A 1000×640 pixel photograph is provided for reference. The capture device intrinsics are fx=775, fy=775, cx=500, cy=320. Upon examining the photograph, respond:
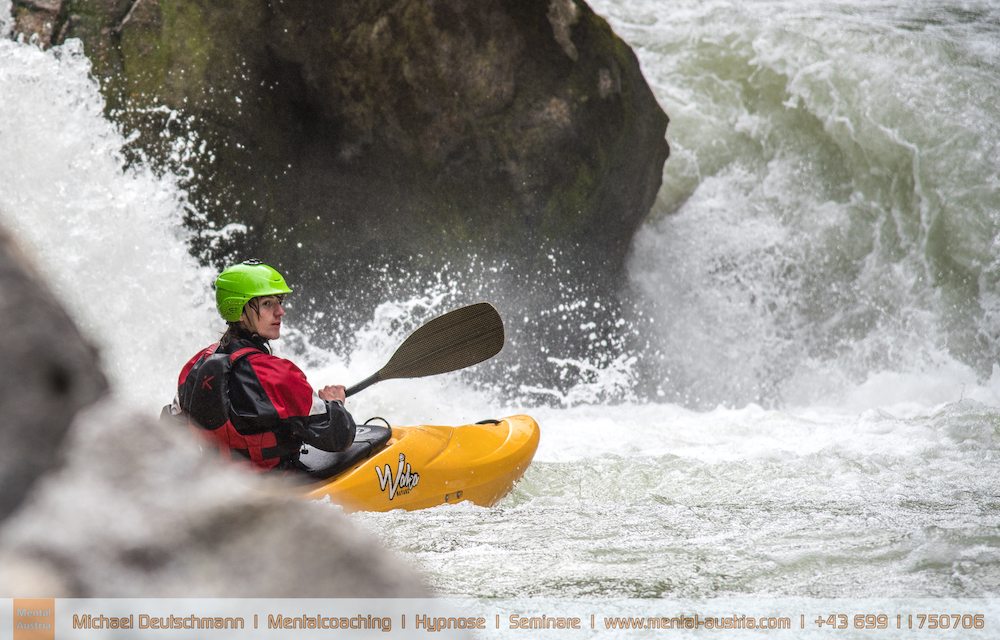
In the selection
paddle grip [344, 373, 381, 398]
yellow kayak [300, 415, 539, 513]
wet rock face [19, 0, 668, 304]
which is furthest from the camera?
wet rock face [19, 0, 668, 304]

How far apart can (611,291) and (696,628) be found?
4.57 m

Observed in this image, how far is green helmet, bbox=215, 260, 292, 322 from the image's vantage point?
2676 mm

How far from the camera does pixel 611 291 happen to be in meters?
6.41

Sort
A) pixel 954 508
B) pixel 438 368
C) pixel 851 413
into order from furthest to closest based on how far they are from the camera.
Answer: pixel 851 413 → pixel 438 368 → pixel 954 508

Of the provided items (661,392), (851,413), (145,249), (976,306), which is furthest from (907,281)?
(145,249)

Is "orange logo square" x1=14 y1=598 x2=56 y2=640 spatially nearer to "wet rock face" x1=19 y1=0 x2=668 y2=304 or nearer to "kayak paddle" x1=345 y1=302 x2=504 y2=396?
"kayak paddle" x1=345 y1=302 x2=504 y2=396

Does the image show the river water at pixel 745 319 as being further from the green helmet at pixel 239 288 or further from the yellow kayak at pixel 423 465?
the green helmet at pixel 239 288

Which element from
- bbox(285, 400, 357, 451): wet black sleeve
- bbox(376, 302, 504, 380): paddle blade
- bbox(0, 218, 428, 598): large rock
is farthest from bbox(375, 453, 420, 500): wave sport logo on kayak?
bbox(0, 218, 428, 598): large rock

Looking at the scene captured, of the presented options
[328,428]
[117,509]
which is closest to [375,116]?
[328,428]

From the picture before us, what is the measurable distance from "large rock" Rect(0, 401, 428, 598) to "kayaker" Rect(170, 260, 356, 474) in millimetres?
1832

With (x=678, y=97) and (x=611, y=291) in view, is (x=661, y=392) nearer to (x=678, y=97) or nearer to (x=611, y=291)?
(x=611, y=291)

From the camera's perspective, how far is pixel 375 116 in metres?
5.60

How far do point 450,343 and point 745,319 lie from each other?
382cm

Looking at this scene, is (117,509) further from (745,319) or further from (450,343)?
(745,319)
